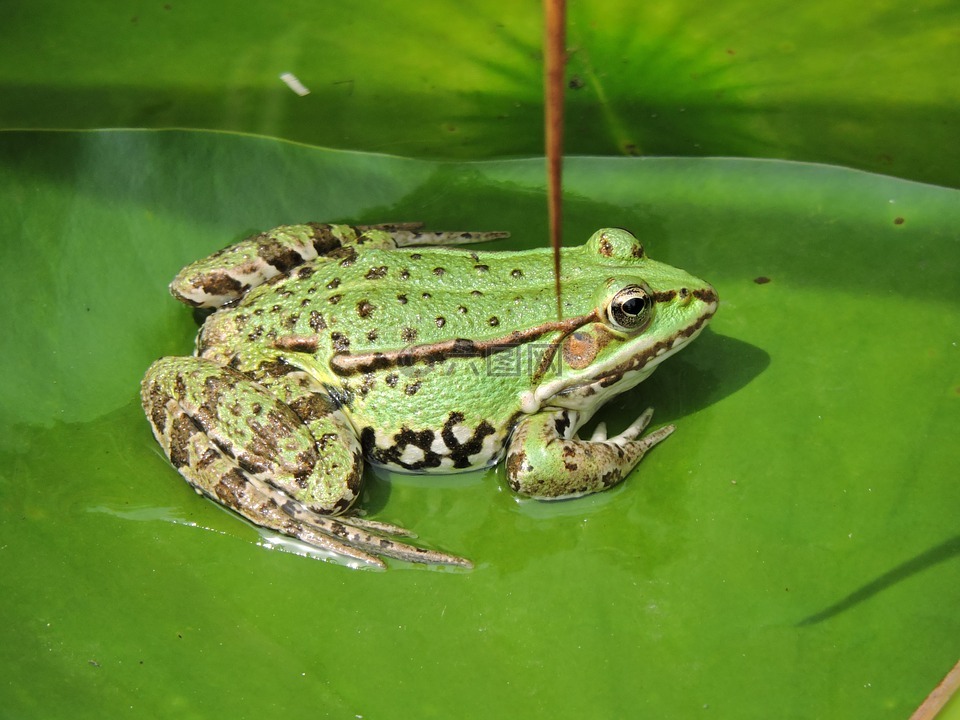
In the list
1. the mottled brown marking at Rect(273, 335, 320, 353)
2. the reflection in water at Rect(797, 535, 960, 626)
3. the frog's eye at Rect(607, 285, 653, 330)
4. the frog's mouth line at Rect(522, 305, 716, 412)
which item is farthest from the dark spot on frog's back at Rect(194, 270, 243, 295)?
the reflection in water at Rect(797, 535, 960, 626)

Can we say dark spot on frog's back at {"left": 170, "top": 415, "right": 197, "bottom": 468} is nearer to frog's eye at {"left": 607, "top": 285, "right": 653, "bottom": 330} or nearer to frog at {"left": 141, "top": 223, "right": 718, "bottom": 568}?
frog at {"left": 141, "top": 223, "right": 718, "bottom": 568}

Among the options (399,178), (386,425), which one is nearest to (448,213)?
(399,178)

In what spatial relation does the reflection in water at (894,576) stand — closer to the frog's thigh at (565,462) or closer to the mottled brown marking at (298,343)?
the frog's thigh at (565,462)

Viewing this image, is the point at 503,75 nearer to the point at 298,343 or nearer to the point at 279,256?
the point at 279,256

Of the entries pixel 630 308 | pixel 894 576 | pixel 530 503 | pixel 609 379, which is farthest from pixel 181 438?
pixel 894 576

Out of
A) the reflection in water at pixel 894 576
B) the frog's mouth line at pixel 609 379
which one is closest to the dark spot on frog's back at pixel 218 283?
the frog's mouth line at pixel 609 379

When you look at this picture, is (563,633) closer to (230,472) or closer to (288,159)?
(230,472)
